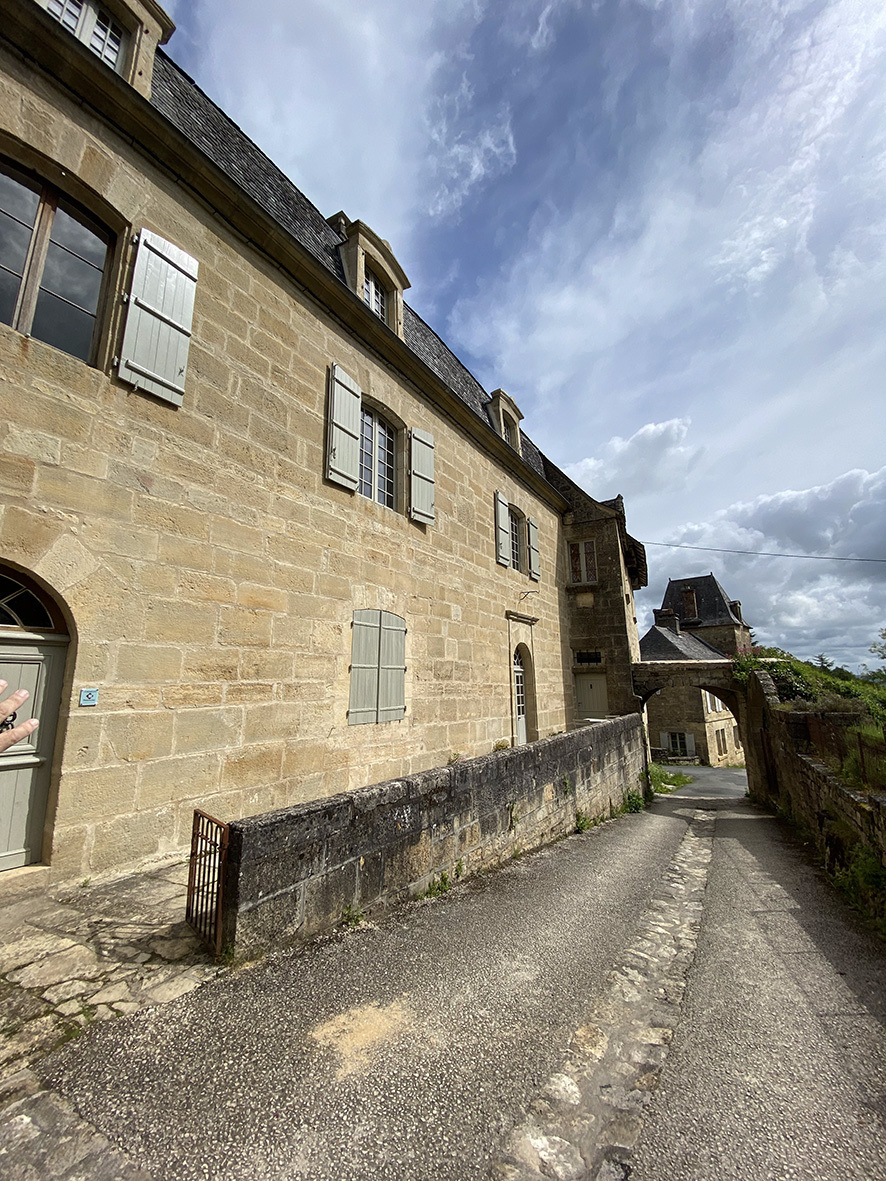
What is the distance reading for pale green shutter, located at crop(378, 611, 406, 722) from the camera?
20.3ft

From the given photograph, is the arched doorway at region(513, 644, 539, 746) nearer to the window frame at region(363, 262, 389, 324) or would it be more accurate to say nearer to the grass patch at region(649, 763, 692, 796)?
the grass patch at region(649, 763, 692, 796)

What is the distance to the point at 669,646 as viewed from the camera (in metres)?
25.8

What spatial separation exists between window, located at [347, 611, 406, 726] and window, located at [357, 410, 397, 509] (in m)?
1.67

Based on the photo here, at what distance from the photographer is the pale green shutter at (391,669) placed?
6.20 m

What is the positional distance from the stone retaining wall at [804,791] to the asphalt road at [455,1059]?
1.58 m

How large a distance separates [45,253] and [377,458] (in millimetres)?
3882

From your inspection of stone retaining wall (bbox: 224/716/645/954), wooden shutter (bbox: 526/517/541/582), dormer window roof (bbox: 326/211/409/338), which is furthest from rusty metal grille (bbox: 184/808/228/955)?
wooden shutter (bbox: 526/517/541/582)

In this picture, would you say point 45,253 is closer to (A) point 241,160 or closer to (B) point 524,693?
(A) point 241,160

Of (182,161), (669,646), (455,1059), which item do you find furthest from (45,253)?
(669,646)

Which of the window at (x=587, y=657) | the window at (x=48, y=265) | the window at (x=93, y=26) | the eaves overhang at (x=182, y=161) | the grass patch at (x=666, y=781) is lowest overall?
the grass patch at (x=666, y=781)

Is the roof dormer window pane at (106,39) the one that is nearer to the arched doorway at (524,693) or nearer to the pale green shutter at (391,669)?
the pale green shutter at (391,669)

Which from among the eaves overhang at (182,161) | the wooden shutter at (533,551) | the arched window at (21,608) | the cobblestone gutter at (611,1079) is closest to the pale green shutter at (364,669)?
the arched window at (21,608)

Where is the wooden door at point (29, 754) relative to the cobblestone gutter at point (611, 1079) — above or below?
above

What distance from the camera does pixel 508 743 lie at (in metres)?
8.98
